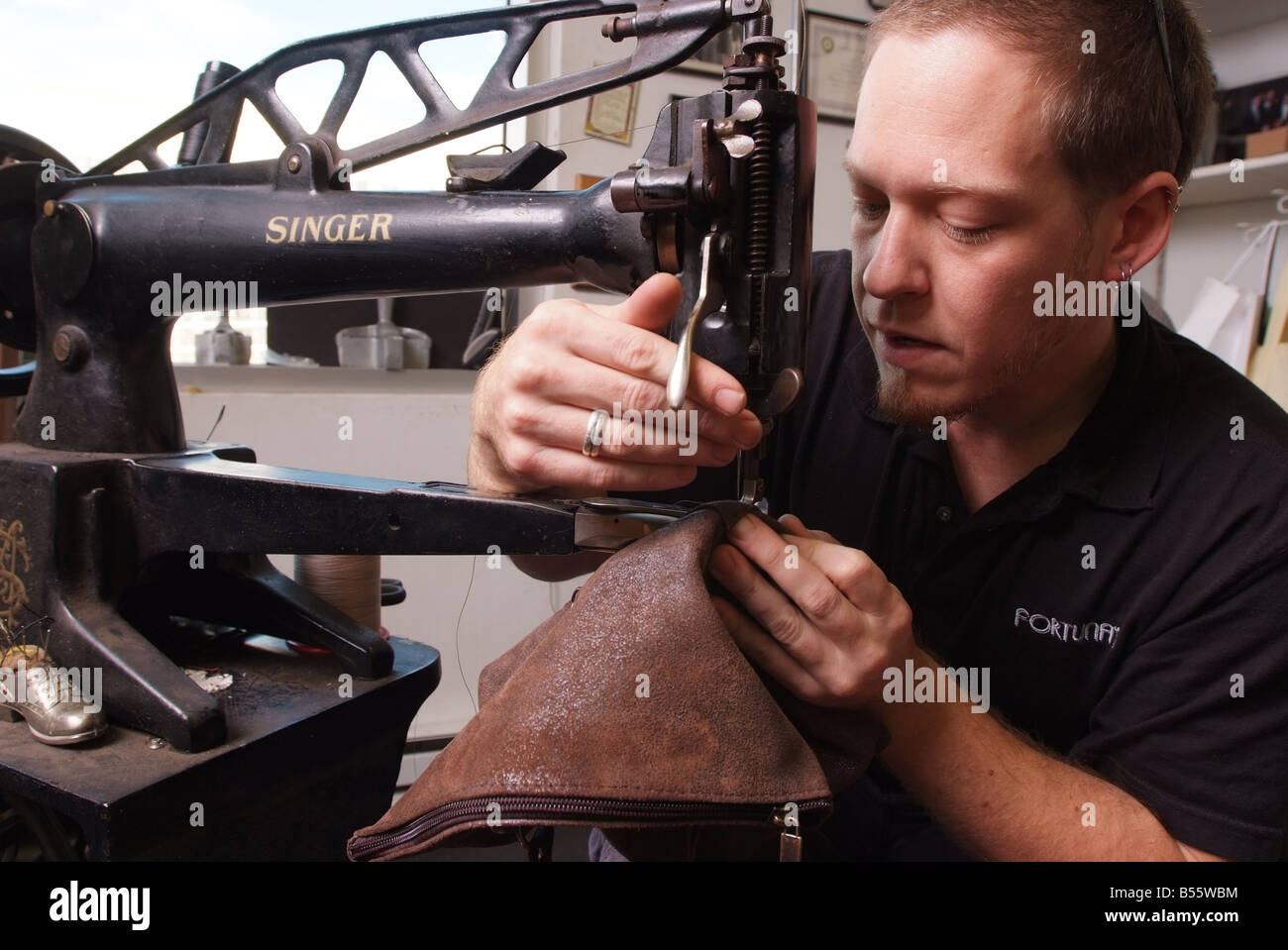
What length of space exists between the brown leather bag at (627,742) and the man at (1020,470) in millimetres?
121

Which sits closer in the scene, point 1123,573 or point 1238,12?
point 1123,573

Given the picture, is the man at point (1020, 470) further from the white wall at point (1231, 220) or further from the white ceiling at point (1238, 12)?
the white ceiling at point (1238, 12)

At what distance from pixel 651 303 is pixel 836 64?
2282mm

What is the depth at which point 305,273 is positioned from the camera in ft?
3.06

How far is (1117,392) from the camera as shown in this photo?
3.86 ft

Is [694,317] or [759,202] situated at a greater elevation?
[759,202]

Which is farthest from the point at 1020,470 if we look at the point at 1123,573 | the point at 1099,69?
the point at 1099,69

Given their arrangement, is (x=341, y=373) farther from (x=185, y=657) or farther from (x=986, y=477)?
(x=986, y=477)

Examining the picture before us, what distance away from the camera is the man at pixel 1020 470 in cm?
79

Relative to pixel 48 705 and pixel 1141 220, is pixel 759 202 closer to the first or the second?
pixel 1141 220

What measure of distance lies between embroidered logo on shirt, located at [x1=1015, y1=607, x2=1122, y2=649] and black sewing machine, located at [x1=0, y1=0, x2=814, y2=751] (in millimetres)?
521

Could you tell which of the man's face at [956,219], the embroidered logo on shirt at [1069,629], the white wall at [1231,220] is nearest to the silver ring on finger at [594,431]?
the man's face at [956,219]

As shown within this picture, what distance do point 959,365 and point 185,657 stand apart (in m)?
1.05
